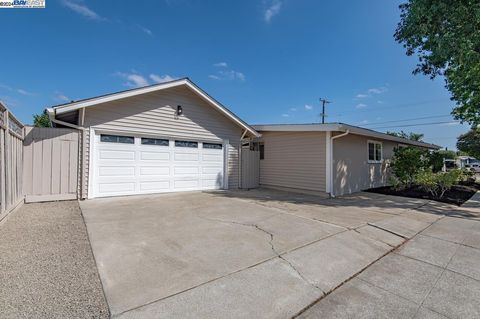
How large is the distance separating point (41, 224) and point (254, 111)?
20.0 m

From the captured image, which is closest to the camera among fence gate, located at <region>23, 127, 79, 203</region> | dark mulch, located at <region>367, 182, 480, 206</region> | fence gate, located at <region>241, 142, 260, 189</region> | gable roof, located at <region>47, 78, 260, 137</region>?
fence gate, located at <region>23, 127, 79, 203</region>

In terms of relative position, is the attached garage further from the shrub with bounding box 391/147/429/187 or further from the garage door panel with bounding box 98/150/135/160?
the shrub with bounding box 391/147/429/187

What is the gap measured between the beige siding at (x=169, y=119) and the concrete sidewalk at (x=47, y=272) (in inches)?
133

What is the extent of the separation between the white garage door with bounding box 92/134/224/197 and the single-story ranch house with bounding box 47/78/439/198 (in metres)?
0.03

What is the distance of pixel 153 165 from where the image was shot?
27.1ft

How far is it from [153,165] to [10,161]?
3823mm

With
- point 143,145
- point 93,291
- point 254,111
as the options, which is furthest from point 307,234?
point 254,111

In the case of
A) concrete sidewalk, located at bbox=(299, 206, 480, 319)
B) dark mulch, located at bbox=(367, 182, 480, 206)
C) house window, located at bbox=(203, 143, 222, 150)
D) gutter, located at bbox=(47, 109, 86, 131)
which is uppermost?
gutter, located at bbox=(47, 109, 86, 131)

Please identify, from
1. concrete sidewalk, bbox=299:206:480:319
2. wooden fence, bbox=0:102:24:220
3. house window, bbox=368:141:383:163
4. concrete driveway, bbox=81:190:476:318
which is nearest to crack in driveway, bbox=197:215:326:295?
concrete driveway, bbox=81:190:476:318

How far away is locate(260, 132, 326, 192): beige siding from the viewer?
9.15 m

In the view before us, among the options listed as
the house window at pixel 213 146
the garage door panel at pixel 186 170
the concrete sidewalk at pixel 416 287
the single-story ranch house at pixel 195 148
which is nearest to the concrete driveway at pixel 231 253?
the concrete sidewalk at pixel 416 287

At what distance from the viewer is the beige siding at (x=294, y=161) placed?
360 inches

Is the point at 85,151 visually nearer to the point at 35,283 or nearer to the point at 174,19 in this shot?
the point at 35,283

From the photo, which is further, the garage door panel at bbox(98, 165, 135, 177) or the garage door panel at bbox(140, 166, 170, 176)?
the garage door panel at bbox(140, 166, 170, 176)
